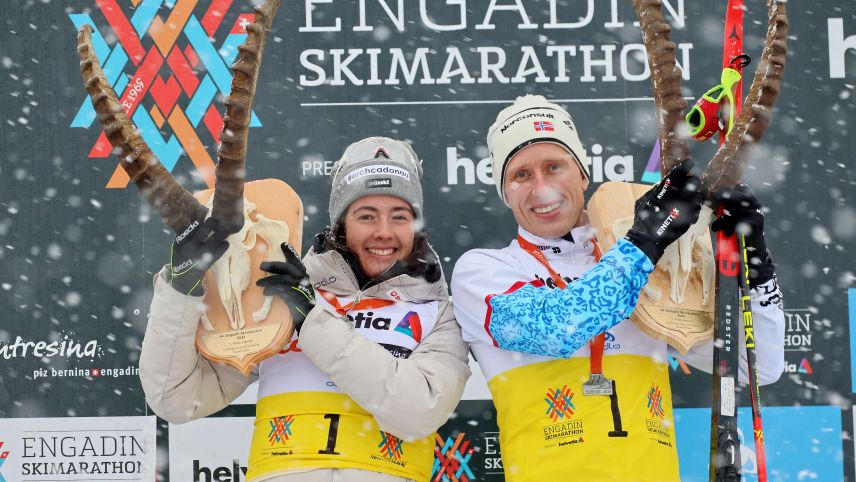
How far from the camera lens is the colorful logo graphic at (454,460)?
11.9ft

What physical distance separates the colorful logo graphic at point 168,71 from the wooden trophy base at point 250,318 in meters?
1.26

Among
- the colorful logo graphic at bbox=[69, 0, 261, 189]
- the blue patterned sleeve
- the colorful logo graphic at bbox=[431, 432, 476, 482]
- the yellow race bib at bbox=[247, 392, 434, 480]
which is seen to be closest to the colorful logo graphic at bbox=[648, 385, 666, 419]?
the blue patterned sleeve

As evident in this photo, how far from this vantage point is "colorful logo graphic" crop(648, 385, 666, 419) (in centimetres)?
231

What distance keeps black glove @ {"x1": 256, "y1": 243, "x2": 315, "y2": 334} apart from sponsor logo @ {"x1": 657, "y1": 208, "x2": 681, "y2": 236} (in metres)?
1.01

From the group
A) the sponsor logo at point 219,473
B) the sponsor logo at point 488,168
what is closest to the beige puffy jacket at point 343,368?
the sponsor logo at point 219,473

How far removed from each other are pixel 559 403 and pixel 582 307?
0.37m

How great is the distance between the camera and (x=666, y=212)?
7.12 ft

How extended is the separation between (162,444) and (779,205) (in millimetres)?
3086

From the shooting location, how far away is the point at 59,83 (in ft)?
12.0

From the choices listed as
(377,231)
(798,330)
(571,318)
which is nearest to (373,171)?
(377,231)

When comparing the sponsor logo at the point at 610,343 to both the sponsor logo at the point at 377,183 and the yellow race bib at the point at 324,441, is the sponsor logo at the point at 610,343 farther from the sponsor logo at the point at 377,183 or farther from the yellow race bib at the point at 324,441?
the sponsor logo at the point at 377,183

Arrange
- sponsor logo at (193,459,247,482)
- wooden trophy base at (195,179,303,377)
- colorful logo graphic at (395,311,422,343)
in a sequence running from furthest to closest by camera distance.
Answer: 1. sponsor logo at (193,459,247,482)
2. colorful logo graphic at (395,311,422,343)
3. wooden trophy base at (195,179,303,377)

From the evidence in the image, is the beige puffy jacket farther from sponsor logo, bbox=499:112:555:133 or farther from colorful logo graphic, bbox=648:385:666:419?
sponsor logo, bbox=499:112:555:133

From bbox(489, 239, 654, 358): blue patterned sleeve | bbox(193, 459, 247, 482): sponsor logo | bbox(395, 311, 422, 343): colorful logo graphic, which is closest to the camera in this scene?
bbox(489, 239, 654, 358): blue patterned sleeve
